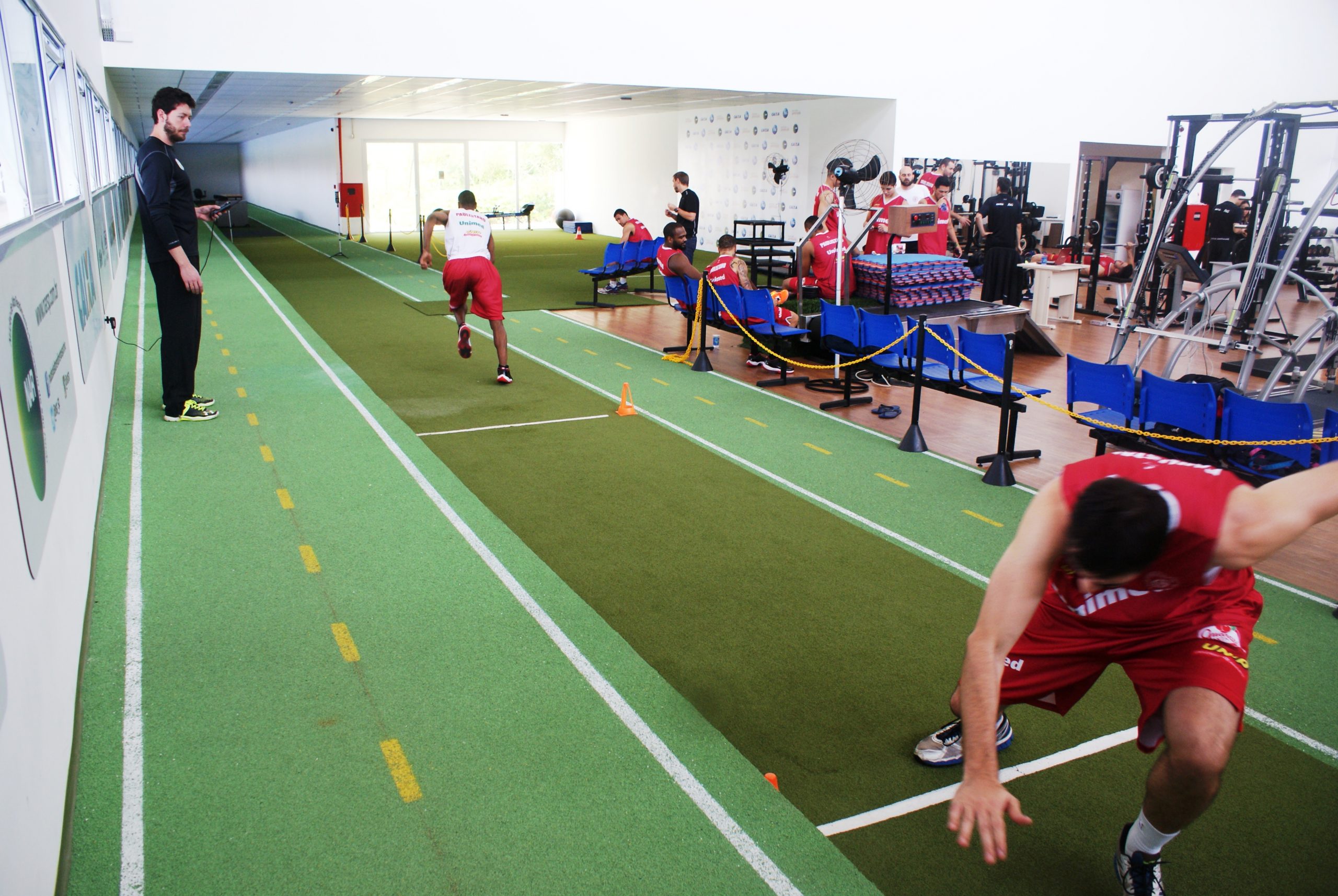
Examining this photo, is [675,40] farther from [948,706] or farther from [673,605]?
[948,706]

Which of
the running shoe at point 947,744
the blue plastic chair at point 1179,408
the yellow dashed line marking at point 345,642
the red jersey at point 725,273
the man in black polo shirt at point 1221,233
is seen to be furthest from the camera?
the man in black polo shirt at point 1221,233

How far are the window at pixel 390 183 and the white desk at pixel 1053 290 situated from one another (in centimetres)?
2099

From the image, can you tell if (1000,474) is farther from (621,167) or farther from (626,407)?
(621,167)

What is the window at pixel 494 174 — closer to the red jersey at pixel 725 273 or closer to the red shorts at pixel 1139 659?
the red jersey at pixel 725 273

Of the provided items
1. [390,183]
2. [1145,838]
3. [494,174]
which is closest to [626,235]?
[1145,838]

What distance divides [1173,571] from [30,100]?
5.50 m

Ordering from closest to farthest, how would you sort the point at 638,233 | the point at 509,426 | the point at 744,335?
1. the point at 509,426
2. the point at 744,335
3. the point at 638,233

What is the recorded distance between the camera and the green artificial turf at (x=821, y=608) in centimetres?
312

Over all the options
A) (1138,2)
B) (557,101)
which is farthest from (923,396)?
(557,101)

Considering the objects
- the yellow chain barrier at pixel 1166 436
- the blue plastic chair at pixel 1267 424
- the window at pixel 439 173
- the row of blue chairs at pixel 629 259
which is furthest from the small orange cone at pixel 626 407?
the window at pixel 439 173

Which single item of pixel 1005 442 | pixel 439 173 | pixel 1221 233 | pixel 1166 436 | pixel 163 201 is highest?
pixel 439 173

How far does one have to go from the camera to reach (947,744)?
3430mm

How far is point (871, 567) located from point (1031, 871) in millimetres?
2239

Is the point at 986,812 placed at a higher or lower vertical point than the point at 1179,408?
lower
